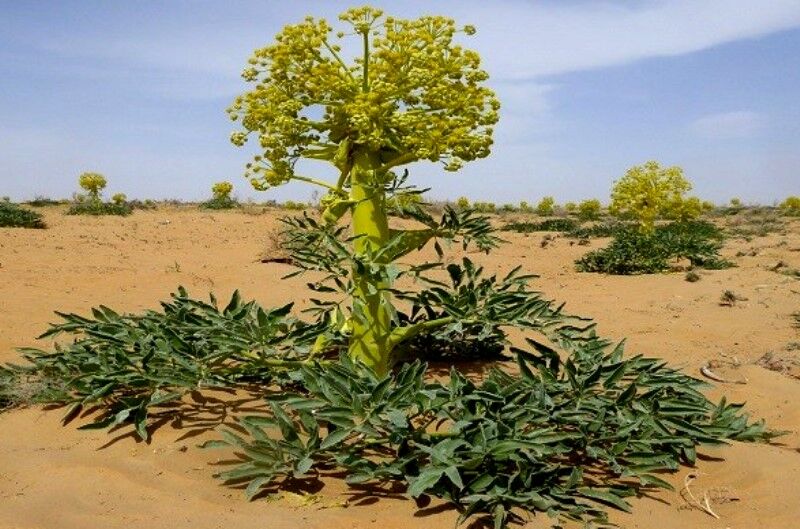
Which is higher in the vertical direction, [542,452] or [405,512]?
[542,452]

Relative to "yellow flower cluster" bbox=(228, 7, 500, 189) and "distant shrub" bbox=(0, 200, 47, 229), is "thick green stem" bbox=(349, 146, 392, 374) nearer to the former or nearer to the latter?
"yellow flower cluster" bbox=(228, 7, 500, 189)

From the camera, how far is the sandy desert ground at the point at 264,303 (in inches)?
114

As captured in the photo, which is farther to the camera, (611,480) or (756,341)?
(756,341)

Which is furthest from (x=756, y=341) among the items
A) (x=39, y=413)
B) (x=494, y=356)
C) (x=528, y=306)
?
(x=39, y=413)

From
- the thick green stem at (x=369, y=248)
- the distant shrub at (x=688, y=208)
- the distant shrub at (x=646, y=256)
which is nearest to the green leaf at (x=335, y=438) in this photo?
the thick green stem at (x=369, y=248)

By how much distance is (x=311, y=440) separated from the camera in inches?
120

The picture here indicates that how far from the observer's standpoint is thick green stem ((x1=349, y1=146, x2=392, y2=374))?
3.73m

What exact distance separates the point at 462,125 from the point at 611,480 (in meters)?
1.81

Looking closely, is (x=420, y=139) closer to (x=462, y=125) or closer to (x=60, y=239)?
(x=462, y=125)

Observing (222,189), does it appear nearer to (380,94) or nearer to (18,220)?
(18,220)

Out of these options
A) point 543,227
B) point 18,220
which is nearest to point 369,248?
point 18,220

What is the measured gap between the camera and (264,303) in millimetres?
8195

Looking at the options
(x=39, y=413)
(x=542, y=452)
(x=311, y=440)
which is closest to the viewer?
(x=542, y=452)

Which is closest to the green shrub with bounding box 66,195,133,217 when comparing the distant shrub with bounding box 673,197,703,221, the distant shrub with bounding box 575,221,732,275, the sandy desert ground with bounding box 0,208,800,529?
the sandy desert ground with bounding box 0,208,800,529
